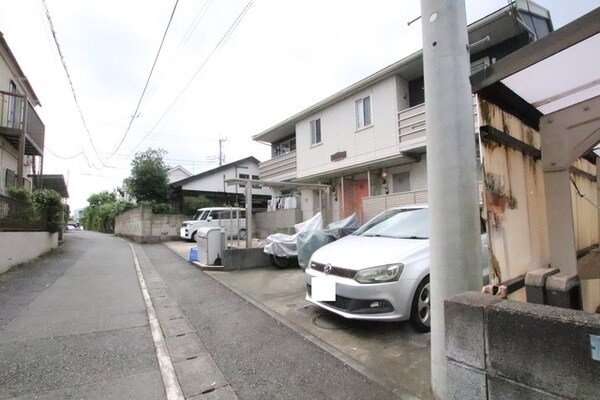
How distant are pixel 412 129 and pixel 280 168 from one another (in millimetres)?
8057

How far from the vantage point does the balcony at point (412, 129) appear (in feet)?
31.6

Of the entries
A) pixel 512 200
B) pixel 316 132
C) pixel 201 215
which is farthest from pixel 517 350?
pixel 201 215

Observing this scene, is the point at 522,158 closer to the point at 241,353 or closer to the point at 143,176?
the point at 241,353

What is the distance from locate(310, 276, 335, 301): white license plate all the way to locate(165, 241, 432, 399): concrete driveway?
39cm

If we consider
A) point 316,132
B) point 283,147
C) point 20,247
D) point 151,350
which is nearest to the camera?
point 151,350

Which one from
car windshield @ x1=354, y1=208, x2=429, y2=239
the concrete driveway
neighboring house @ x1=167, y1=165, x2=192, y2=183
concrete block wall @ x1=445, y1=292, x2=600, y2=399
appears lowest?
the concrete driveway

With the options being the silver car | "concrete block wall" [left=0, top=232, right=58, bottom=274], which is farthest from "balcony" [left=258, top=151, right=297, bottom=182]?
the silver car

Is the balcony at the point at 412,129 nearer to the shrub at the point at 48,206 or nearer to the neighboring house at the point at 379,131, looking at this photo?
the neighboring house at the point at 379,131

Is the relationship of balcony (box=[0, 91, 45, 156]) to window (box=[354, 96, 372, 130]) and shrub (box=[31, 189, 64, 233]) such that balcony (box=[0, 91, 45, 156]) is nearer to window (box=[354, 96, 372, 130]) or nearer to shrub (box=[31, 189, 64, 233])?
shrub (box=[31, 189, 64, 233])

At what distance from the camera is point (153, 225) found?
18.1 m

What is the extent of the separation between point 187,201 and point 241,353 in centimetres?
1976

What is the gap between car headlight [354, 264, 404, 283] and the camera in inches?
142

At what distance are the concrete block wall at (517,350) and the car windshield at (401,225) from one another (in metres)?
2.64

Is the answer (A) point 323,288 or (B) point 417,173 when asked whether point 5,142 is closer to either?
(A) point 323,288
